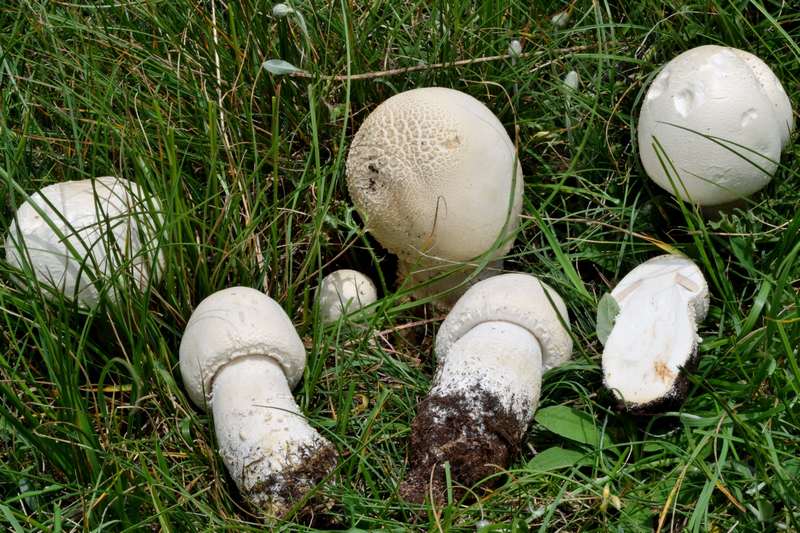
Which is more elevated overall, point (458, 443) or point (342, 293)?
point (342, 293)

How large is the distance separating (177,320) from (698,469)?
1614 millimetres

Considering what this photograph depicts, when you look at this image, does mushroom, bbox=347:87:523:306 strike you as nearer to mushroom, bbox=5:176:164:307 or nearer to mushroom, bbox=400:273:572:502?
mushroom, bbox=400:273:572:502

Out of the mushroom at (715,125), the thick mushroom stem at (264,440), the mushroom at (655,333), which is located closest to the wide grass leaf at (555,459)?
the mushroom at (655,333)

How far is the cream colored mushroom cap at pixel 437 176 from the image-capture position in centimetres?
268

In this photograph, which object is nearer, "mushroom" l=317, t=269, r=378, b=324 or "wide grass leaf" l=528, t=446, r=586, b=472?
"wide grass leaf" l=528, t=446, r=586, b=472

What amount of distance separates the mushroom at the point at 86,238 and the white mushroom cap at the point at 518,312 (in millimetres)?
927

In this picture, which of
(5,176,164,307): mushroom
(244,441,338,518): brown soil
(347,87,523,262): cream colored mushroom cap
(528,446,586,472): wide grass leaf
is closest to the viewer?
(244,441,338,518): brown soil

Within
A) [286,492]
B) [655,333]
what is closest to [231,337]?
[286,492]

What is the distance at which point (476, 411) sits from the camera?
2.46 metres

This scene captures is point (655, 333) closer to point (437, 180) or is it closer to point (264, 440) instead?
point (437, 180)

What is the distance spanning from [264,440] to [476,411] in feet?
1.96

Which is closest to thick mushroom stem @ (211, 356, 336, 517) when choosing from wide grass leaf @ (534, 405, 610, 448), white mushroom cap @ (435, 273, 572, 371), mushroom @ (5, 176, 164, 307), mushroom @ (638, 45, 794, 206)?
mushroom @ (5, 176, 164, 307)

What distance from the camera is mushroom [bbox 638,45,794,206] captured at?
8.64 ft

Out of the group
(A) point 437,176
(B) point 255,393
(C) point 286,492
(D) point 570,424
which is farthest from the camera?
(A) point 437,176
